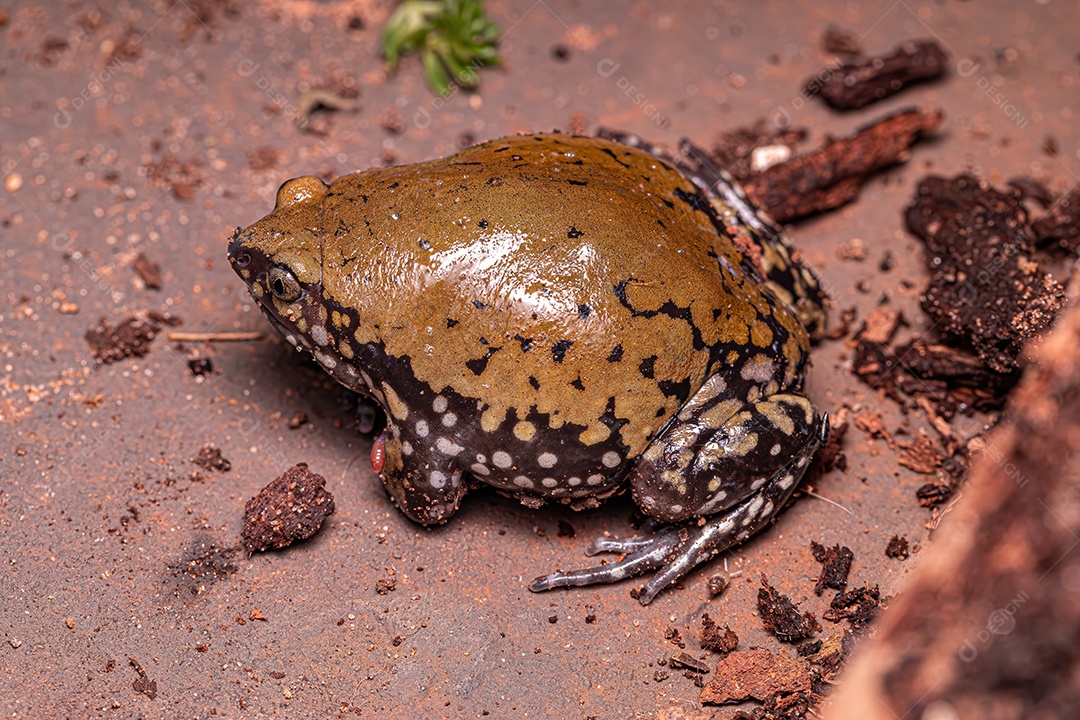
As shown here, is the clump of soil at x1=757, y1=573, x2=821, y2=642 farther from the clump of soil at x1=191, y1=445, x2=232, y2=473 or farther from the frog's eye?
the clump of soil at x1=191, y1=445, x2=232, y2=473

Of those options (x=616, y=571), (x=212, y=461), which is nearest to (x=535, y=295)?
(x=616, y=571)

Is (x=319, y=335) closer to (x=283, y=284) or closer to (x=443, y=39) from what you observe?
(x=283, y=284)

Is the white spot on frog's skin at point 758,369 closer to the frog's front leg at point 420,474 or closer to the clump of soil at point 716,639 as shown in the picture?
the clump of soil at point 716,639

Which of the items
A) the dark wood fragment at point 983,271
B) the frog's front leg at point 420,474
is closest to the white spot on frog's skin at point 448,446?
the frog's front leg at point 420,474

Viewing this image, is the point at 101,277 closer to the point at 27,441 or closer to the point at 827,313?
the point at 27,441

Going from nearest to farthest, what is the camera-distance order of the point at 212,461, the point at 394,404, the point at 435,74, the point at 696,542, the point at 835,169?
the point at 394,404 < the point at 696,542 < the point at 212,461 < the point at 835,169 < the point at 435,74
